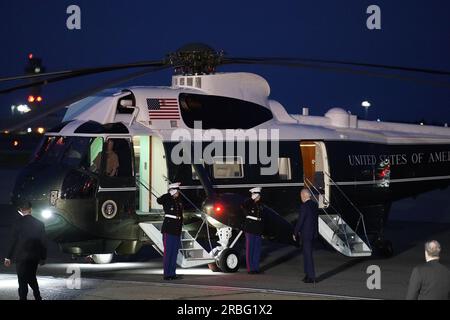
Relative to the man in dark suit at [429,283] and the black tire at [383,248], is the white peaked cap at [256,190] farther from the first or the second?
the man in dark suit at [429,283]

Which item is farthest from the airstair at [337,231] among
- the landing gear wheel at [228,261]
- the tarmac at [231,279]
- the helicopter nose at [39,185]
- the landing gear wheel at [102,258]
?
the helicopter nose at [39,185]

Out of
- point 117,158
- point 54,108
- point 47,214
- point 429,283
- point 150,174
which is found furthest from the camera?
point 150,174

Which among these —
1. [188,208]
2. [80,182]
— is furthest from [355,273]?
[80,182]

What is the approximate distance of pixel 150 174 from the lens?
1756cm

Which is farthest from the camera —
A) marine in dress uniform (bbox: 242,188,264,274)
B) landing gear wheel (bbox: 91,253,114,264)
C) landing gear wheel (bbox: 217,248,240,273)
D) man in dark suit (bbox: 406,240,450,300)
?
landing gear wheel (bbox: 91,253,114,264)

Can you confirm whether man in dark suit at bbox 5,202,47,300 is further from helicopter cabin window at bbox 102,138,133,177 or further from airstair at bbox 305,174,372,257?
airstair at bbox 305,174,372,257

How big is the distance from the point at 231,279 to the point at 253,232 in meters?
1.31

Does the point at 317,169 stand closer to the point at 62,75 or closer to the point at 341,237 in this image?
the point at 341,237

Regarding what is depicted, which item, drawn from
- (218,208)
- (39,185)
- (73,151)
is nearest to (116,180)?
(73,151)

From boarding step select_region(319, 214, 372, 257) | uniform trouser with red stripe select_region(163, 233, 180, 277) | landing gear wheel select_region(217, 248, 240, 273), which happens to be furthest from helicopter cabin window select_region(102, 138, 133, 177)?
boarding step select_region(319, 214, 372, 257)

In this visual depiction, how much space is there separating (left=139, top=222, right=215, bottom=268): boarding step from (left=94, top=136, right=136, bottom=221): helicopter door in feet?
1.49

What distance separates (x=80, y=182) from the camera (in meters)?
16.3

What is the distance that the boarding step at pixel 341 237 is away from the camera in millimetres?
18688

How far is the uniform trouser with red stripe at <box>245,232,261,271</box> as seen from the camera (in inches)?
669
